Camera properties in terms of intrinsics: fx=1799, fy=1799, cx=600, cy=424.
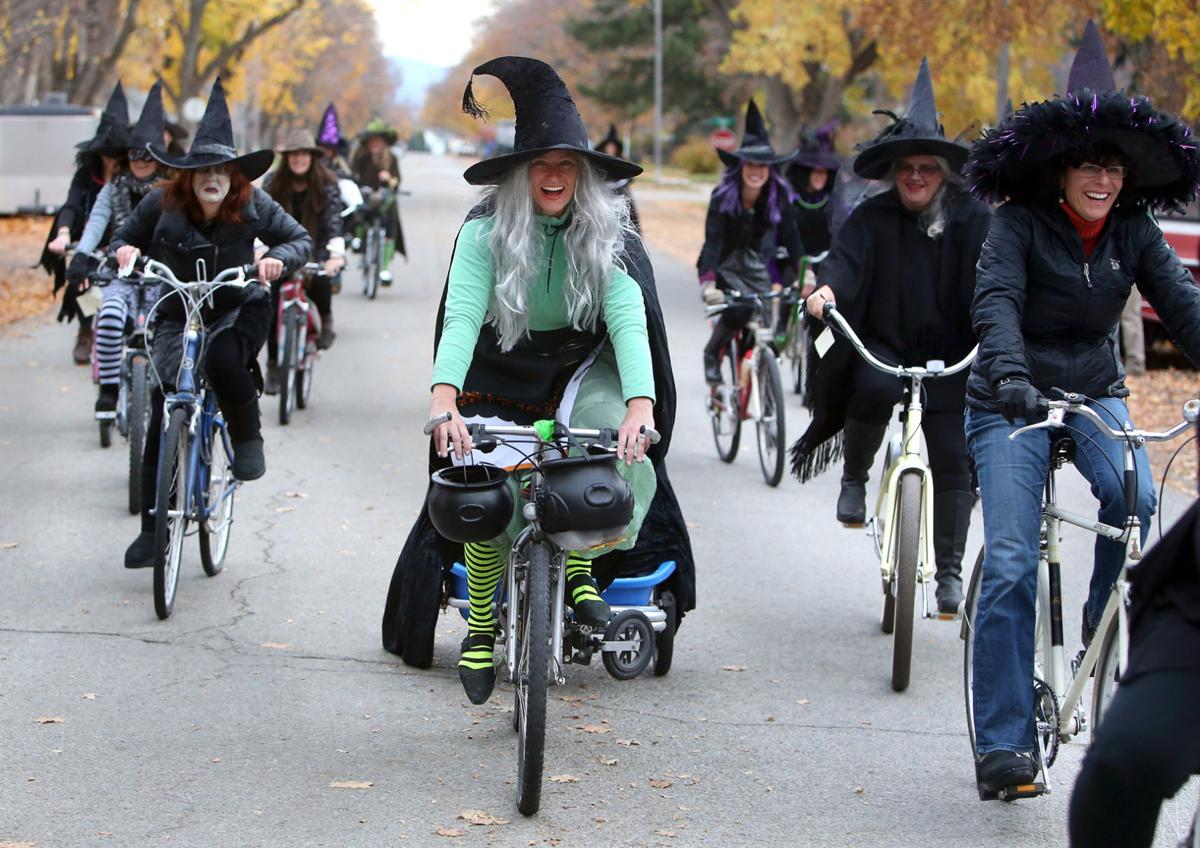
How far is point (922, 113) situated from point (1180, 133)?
87.7 inches

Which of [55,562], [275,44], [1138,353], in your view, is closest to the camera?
[55,562]

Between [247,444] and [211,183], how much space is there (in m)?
1.15

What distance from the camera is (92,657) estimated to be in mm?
6652

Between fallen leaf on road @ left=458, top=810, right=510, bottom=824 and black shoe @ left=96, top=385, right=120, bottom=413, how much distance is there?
633 centimetres

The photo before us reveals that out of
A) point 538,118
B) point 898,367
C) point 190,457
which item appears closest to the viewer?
point 538,118

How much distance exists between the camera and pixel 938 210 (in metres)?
7.02

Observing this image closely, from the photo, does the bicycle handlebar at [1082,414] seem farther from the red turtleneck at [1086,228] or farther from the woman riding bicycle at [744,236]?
the woman riding bicycle at [744,236]

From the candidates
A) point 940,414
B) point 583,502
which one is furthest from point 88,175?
point 583,502

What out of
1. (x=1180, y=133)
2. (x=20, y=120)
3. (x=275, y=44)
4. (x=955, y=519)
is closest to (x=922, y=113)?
(x=955, y=519)

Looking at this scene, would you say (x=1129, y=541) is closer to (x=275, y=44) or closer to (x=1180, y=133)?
(x=1180, y=133)

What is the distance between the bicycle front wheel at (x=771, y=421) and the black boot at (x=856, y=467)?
2.98 m

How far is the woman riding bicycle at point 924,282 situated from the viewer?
6980 millimetres

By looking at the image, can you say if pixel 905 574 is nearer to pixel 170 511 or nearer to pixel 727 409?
pixel 170 511

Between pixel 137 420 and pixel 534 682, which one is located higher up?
pixel 534 682
